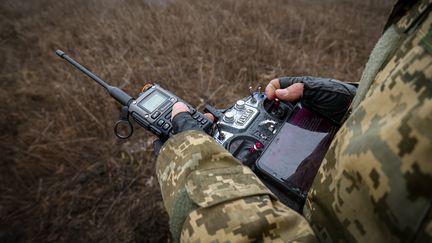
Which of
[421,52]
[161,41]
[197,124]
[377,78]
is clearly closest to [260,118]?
[197,124]

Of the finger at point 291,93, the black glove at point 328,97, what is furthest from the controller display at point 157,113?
the black glove at point 328,97

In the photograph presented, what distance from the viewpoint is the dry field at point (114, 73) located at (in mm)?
1930

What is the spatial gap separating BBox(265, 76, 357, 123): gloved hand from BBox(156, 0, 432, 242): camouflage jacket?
444 mm

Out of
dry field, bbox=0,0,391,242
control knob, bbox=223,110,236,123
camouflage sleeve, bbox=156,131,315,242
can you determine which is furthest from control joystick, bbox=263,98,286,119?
dry field, bbox=0,0,391,242

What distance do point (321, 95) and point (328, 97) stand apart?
32 millimetres

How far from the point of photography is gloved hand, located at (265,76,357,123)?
118 centimetres

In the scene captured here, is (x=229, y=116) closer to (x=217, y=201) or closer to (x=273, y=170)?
(x=273, y=170)

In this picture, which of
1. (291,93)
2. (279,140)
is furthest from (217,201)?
(291,93)

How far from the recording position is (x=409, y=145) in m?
0.50

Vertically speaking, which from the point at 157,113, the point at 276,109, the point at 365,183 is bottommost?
the point at 157,113

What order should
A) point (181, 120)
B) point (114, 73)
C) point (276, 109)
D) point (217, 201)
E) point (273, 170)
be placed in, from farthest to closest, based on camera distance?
point (114, 73) → point (276, 109) → point (181, 120) → point (273, 170) → point (217, 201)

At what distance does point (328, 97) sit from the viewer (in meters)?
1.19

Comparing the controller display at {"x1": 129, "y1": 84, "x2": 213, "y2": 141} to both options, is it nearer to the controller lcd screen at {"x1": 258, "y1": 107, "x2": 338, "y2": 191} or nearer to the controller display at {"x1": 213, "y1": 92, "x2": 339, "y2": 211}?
the controller display at {"x1": 213, "y1": 92, "x2": 339, "y2": 211}

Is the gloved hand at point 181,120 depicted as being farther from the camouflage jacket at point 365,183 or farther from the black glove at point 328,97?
the black glove at point 328,97
